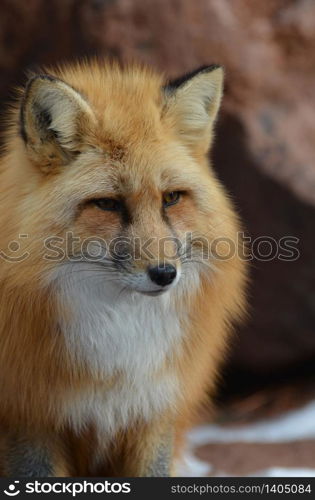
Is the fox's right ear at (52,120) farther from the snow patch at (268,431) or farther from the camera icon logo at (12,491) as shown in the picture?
the snow patch at (268,431)

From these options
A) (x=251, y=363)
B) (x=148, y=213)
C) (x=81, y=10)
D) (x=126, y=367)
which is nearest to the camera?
(x=148, y=213)

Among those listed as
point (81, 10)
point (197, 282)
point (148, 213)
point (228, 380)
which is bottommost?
point (228, 380)

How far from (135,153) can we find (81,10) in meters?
1.80

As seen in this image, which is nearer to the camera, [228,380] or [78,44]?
[78,44]

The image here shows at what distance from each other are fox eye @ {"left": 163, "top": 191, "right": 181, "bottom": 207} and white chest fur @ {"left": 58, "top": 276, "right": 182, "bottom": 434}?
1.24 ft

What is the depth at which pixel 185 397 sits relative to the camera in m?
3.39

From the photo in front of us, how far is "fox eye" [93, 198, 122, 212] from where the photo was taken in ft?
9.68

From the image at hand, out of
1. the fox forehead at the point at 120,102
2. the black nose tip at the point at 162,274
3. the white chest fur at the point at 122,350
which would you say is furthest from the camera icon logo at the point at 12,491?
the fox forehead at the point at 120,102

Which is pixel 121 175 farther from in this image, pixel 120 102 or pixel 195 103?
pixel 195 103

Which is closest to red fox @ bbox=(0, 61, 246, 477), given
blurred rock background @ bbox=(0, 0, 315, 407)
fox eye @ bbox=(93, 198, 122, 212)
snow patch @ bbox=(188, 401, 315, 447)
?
fox eye @ bbox=(93, 198, 122, 212)

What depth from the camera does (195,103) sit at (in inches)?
127

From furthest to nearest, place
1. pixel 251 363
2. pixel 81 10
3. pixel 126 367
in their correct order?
pixel 251 363 < pixel 81 10 < pixel 126 367

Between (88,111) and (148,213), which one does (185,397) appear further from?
(88,111)

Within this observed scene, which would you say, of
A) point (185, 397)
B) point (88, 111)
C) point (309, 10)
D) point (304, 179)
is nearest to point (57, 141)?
point (88, 111)
